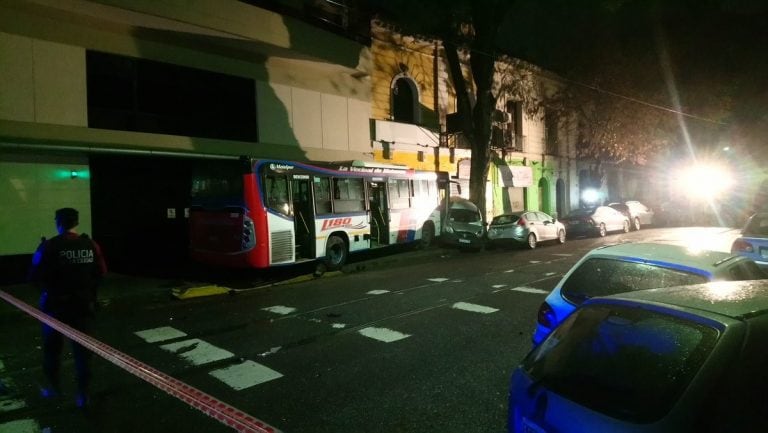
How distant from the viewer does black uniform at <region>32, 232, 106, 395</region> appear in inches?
175

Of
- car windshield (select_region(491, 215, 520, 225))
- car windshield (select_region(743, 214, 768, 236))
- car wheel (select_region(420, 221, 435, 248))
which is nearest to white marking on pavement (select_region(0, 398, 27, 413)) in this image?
car windshield (select_region(743, 214, 768, 236))

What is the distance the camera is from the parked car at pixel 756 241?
8055 millimetres

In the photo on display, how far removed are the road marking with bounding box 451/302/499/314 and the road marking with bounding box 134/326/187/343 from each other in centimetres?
436

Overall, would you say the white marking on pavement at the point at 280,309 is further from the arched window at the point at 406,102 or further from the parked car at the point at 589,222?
the parked car at the point at 589,222

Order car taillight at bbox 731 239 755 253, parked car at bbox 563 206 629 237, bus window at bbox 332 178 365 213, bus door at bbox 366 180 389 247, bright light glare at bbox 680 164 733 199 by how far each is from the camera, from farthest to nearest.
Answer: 1. bright light glare at bbox 680 164 733 199
2. parked car at bbox 563 206 629 237
3. bus door at bbox 366 180 389 247
4. bus window at bbox 332 178 365 213
5. car taillight at bbox 731 239 755 253

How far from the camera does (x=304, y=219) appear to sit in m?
12.3

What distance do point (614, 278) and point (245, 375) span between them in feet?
12.8

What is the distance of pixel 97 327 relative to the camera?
743 cm

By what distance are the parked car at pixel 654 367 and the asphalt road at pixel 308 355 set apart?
166 cm

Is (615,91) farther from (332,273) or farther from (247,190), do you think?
(247,190)

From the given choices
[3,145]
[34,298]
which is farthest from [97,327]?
[3,145]

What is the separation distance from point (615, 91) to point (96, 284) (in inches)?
1066

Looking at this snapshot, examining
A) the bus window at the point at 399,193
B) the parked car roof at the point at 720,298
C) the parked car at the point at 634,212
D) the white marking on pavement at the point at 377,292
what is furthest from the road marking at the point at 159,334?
the parked car at the point at 634,212

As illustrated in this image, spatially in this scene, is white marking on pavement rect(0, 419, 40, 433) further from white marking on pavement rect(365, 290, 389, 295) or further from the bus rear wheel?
the bus rear wheel
